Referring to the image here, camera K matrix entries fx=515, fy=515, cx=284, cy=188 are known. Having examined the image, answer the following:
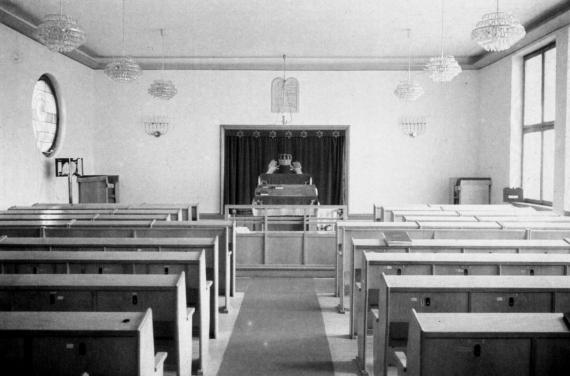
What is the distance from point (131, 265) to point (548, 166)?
770 cm

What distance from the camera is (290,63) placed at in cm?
1121

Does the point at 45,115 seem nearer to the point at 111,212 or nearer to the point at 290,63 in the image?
the point at 111,212

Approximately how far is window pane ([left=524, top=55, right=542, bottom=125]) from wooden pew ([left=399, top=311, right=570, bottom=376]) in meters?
7.98

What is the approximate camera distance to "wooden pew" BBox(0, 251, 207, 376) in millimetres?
3531

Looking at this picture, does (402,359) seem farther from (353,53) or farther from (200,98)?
(200,98)

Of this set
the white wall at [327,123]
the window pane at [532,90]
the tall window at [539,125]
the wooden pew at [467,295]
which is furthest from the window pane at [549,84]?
the wooden pew at [467,295]

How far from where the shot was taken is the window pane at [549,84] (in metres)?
8.68

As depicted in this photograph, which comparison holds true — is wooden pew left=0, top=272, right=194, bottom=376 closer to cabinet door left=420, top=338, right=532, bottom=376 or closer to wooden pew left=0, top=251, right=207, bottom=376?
wooden pew left=0, top=251, right=207, bottom=376

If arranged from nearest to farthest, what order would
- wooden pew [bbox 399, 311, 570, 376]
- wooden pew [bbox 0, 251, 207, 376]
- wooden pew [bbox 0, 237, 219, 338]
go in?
1. wooden pew [bbox 399, 311, 570, 376]
2. wooden pew [bbox 0, 251, 207, 376]
3. wooden pew [bbox 0, 237, 219, 338]

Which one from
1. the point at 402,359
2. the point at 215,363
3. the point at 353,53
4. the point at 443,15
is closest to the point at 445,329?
the point at 402,359

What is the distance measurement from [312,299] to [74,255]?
8.77 ft

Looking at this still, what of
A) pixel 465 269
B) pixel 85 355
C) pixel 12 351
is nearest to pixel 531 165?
pixel 465 269

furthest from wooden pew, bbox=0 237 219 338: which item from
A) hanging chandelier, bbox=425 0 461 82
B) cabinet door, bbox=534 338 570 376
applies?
hanging chandelier, bbox=425 0 461 82

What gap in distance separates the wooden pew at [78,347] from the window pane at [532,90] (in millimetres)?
8844
